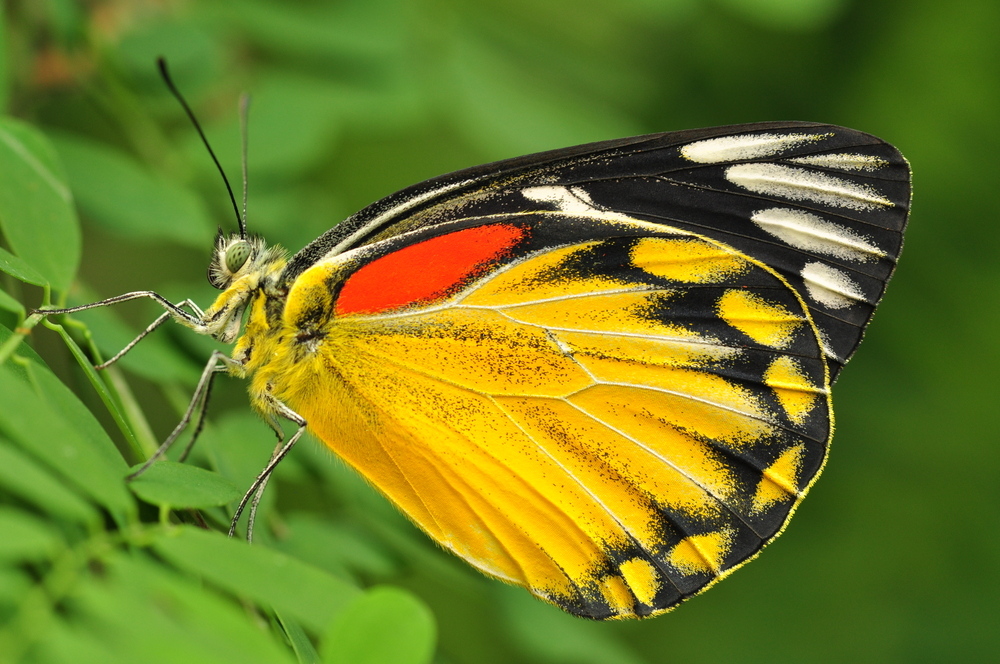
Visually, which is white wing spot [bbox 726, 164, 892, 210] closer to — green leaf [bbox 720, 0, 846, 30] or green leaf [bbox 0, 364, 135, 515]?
green leaf [bbox 720, 0, 846, 30]

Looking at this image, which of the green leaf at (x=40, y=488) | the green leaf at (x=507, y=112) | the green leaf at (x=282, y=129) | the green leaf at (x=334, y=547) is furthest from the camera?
the green leaf at (x=507, y=112)

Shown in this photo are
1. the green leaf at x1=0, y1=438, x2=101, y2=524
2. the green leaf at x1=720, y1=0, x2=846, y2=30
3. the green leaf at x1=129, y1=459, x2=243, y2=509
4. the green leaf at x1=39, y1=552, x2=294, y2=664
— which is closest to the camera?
the green leaf at x1=39, y1=552, x2=294, y2=664

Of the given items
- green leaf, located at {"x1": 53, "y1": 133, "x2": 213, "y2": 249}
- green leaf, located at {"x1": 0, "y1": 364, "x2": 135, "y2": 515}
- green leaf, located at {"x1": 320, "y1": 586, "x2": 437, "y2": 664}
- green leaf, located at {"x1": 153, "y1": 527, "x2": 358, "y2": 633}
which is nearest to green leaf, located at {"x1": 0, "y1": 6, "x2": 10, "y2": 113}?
green leaf, located at {"x1": 53, "y1": 133, "x2": 213, "y2": 249}

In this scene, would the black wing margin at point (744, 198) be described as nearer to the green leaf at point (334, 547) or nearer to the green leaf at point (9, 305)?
the green leaf at point (334, 547)

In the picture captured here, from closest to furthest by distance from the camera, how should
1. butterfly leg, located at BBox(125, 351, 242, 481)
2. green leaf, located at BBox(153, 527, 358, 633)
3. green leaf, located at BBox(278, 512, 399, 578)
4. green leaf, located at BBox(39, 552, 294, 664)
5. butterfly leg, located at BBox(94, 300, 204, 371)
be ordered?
green leaf, located at BBox(39, 552, 294, 664) < green leaf, located at BBox(153, 527, 358, 633) < butterfly leg, located at BBox(94, 300, 204, 371) < butterfly leg, located at BBox(125, 351, 242, 481) < green leaf, located at BBox(278, 512, 399, 578)

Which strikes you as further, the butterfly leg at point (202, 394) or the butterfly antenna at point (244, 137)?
the butterfly antenna at point (244, 137)

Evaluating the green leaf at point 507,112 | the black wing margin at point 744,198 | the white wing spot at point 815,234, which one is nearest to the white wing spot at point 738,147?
the black wing margin at point 744,198

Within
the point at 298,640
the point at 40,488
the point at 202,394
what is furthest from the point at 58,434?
the point at 202,394
